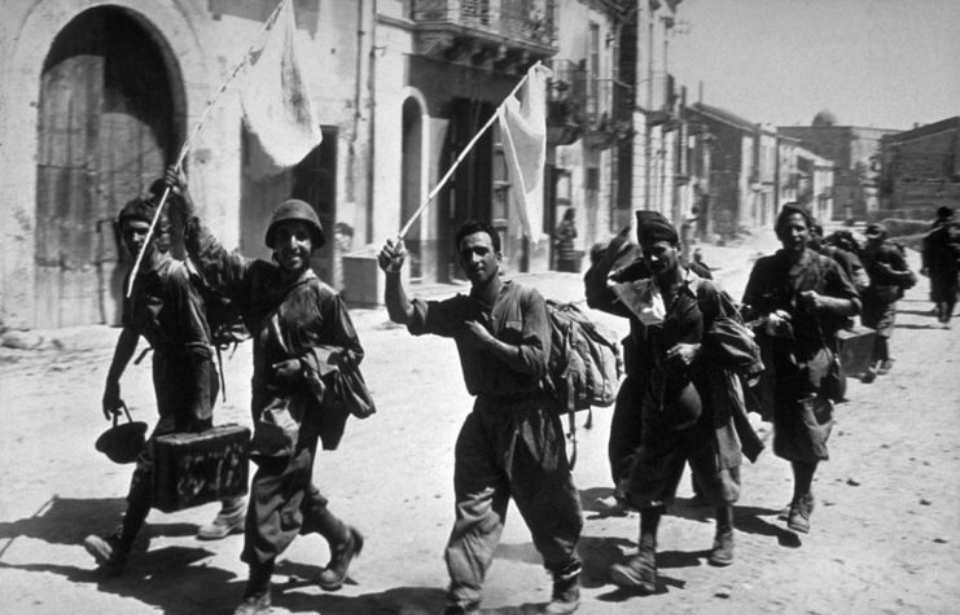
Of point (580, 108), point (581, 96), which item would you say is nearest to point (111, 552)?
point (580, 108)

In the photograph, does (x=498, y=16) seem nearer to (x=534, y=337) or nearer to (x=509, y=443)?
(x=534, y=337)

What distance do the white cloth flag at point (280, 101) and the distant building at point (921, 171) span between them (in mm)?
11235

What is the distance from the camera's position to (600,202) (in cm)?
2892

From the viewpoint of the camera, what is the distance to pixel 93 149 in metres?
12.4

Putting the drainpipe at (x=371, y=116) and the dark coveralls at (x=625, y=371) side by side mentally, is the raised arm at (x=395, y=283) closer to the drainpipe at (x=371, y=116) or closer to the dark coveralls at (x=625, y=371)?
the dark coveralls at (x=625, y=371)

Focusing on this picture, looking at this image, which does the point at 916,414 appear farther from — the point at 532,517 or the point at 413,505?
the point at 532,517

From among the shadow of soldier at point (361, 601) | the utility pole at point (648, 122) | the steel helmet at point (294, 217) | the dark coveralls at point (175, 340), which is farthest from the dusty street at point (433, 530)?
the utility pole at point (648, 122)

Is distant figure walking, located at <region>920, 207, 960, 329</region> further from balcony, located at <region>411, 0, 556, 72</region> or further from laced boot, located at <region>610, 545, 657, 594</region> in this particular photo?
laced boot, located at <region>610, 545, 657, 594</region>

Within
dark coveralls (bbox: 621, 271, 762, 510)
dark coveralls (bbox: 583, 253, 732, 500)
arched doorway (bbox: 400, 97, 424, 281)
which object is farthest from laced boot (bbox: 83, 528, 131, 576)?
arched doorway (bbox: 400, 97, 424, 281)

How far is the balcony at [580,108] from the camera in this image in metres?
24.8

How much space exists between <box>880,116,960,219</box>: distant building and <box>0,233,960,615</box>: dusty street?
994 centimetres

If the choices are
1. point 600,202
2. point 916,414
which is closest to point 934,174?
point 600,202

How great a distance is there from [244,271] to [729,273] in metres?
22.7

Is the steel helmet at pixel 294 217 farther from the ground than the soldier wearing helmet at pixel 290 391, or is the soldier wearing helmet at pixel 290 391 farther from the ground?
the steel helmet at pixel 294 217
